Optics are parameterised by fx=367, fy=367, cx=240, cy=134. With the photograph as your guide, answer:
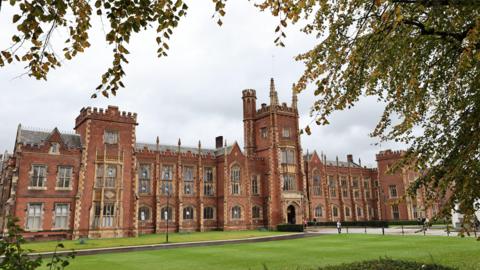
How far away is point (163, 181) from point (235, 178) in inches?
378

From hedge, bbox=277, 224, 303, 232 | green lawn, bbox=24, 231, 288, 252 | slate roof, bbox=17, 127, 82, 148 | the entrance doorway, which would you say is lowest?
green lawn, bbox=24, 231, 288, 252

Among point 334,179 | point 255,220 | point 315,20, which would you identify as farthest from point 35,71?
point 334,179

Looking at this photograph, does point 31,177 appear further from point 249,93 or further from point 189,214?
point 249,93

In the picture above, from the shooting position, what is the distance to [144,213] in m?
42.6

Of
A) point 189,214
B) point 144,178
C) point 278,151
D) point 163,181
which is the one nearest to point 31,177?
point 144,178

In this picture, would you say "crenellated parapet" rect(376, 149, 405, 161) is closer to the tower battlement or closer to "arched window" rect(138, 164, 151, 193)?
the tower battlement

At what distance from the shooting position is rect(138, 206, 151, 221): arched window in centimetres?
4231

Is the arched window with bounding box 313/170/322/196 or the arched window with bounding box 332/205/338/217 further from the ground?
the arched window with bounding box 313/170/322/196

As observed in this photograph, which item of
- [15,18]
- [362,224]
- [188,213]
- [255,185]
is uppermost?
[255,185]

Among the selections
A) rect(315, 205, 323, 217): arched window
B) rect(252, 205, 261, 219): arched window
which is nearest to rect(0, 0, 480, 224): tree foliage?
rect(252, 205, 261, 219): arched window

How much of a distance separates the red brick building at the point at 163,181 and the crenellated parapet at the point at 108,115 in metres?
0.10

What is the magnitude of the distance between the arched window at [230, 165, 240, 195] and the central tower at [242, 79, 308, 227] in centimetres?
419

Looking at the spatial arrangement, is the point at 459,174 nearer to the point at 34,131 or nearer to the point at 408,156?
the point at 408,156

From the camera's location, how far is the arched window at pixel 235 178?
48469 mm
